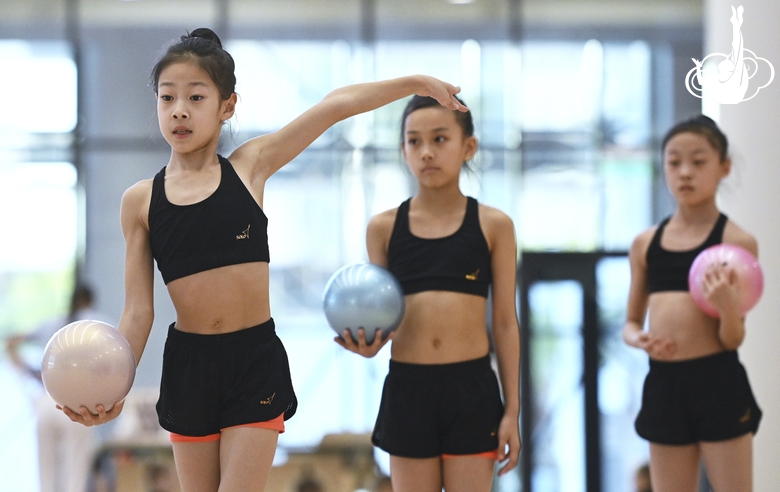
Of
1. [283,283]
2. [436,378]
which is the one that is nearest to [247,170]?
[436,378]

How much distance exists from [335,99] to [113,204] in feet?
17.7

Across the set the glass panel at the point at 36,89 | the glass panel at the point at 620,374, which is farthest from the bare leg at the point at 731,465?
the glass panel at the point at 36,89

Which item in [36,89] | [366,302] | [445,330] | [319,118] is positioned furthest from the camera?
[36,89]

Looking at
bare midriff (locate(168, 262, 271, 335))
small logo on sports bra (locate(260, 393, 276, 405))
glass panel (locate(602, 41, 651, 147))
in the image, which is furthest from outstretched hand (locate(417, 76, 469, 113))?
glass panel (locate(602, 41, 651, 147))

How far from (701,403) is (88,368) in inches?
80.0

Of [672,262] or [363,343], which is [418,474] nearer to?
[363,343]

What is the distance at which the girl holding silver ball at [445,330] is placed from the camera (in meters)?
2.59

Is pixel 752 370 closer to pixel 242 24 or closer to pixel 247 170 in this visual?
pixel 247 170

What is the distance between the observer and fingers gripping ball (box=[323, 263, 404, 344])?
8.21ft

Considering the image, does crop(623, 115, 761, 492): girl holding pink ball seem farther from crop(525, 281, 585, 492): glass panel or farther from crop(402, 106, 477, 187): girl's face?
crop(525, 281, 585, 492): glass panel

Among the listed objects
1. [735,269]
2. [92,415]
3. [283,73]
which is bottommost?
[92,415]

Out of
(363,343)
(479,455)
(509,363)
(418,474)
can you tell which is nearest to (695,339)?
(509,363)

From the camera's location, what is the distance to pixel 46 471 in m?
5.69

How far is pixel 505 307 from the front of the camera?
270 cm
